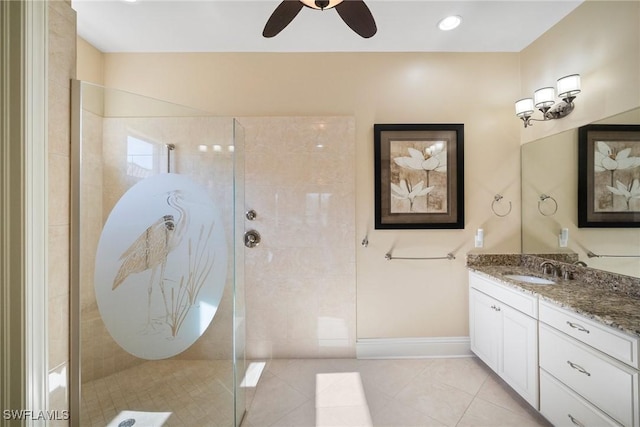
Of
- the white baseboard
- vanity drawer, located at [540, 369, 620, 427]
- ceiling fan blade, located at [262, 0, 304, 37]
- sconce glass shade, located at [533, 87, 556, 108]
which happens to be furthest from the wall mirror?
ceiling fan blade, located at [262, 0, 304, 37]

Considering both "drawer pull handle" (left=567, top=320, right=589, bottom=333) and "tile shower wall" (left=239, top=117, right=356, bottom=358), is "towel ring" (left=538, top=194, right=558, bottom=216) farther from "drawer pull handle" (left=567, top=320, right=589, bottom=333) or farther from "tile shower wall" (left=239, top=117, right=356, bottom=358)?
"tile shower wall" (left=239, top=117, right=356, bottom=358)

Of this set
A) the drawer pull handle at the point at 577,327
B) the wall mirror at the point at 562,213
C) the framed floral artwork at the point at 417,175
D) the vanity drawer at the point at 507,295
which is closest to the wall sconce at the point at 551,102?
the wall mirror at the point at 562,213

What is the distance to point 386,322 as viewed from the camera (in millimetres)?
2229

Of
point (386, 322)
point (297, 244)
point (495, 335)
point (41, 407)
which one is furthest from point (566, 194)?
point (41, 407)

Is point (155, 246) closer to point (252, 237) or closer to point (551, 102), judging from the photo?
point (252, 237)

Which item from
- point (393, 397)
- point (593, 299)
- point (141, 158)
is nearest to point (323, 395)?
point (393, 397)

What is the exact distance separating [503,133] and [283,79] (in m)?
2.07

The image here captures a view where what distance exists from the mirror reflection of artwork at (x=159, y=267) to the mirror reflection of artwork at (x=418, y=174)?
155 centimetres

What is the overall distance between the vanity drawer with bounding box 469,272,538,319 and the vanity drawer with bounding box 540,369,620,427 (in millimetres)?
352

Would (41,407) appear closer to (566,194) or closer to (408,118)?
(408,118)

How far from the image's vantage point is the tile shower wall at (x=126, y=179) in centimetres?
92

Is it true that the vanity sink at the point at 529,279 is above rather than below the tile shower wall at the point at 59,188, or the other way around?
below

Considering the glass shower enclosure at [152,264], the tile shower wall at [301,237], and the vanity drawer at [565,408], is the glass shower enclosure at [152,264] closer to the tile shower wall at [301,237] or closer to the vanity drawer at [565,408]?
the tile shower wall at [301,237]

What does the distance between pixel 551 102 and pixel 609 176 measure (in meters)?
0.67
